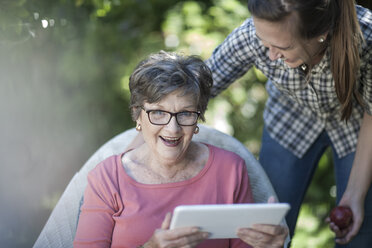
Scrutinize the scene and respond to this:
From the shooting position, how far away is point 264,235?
1662mm

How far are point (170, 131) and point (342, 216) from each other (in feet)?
2.87

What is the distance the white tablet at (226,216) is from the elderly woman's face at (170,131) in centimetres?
43

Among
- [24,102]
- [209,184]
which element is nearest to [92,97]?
[24,102]

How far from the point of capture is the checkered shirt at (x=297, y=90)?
6.78 feet

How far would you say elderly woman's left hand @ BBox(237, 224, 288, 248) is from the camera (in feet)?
5.35

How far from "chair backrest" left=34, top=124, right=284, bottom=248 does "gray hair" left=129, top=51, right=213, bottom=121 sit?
1.31ft

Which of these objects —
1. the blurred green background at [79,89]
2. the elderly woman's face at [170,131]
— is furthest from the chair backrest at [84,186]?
the blurred green background at [79,89]

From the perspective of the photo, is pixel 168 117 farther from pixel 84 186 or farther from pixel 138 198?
pixel 84 186

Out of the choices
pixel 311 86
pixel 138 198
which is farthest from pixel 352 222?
pixel 138 198

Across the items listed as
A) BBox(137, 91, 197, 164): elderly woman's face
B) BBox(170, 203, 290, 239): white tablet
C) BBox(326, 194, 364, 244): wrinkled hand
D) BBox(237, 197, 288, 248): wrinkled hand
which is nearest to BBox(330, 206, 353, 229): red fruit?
BBox(326, 194, 364, 244): wrinkled hand

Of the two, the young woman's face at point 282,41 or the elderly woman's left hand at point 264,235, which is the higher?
the young woman's face at point 282,41

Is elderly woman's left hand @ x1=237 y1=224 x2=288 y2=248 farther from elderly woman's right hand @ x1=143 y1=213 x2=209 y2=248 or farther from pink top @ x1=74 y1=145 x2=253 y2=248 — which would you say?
pink top @ x1=74 y1=145 x2=253 y2=248

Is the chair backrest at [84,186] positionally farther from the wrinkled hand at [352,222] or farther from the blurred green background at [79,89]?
the blurred green background at [79,89]

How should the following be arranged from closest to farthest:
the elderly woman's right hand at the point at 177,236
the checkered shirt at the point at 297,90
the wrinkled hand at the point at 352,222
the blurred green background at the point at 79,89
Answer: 1. the elderly woman's right hand at the point at 177,236
2. the checkered shirt at the point at 297,90
3. the wrinkled hand at the point at 352,222
4. the blurred green background at the point at 79,89
